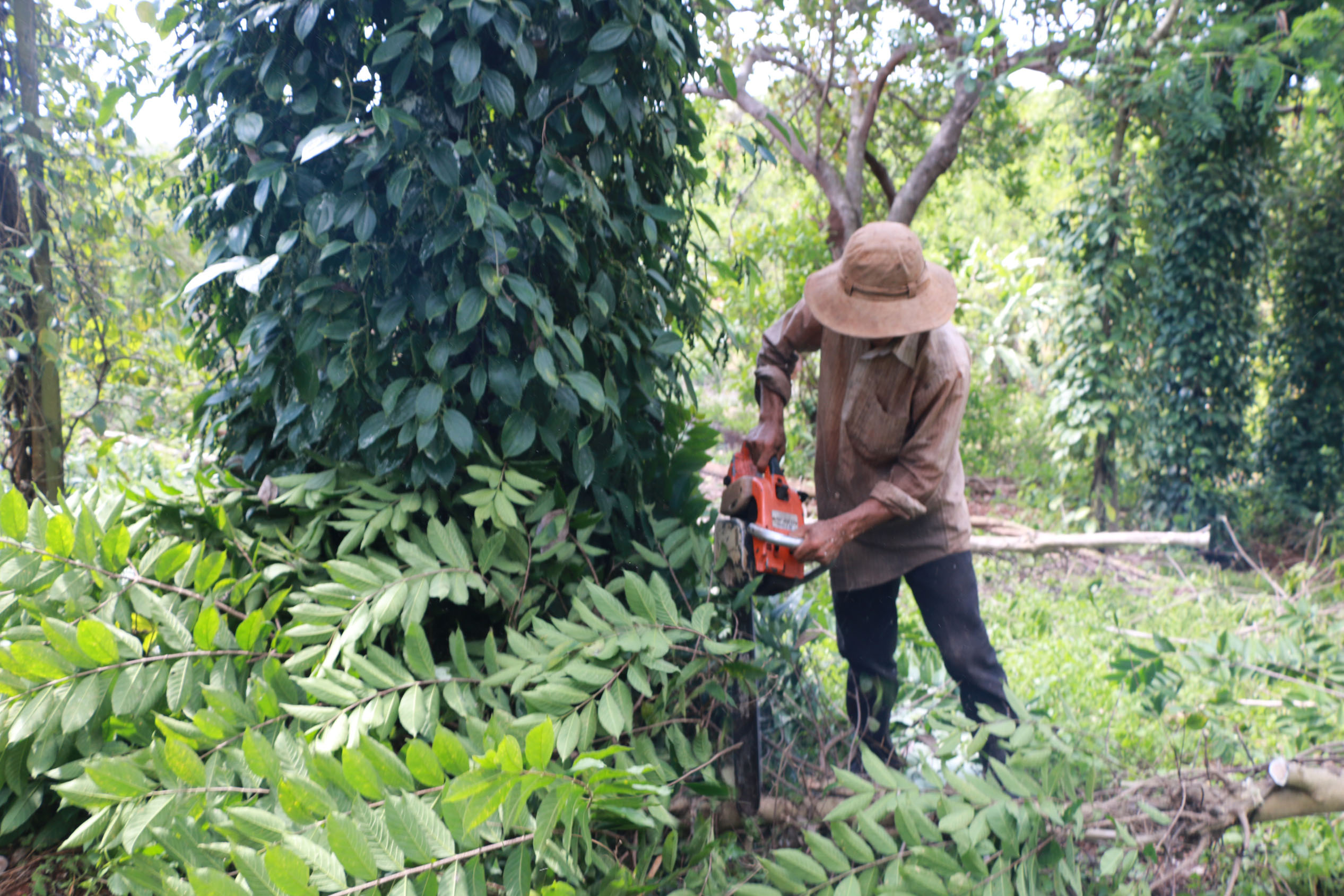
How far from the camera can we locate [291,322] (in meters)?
1.84

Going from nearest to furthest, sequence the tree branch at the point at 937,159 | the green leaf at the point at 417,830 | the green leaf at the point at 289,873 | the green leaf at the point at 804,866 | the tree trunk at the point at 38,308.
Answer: the green leaf at the point at 289,873 < the green leaf at the point at 417,830 < the green leaf at the point at 804,866 < the tree trunk at the point at 38,308 < the tree branch at the point at 937,159

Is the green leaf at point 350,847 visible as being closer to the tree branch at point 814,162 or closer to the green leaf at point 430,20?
the green leaf at point 430,20

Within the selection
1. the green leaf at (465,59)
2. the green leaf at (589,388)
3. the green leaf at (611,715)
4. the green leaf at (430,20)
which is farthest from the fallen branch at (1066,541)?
the green leaf at (430,20)

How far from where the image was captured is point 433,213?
72.2 inches

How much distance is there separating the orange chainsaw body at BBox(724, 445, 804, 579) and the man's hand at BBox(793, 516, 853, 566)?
0.09 feet

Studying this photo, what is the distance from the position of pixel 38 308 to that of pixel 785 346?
9.66ft

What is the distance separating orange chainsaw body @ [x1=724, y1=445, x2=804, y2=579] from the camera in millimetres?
2225

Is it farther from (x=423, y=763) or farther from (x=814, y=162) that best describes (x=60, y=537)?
(x=814, y=162)

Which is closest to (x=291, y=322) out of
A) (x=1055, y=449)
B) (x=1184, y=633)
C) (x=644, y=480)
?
(x=644, y=480)

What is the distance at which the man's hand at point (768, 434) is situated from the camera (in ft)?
8.76

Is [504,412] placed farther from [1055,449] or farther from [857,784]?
[1055,449]

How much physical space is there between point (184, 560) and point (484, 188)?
1051mm

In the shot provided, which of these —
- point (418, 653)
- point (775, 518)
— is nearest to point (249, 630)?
point (418, 653)

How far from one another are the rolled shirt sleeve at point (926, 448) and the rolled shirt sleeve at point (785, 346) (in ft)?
1.61
